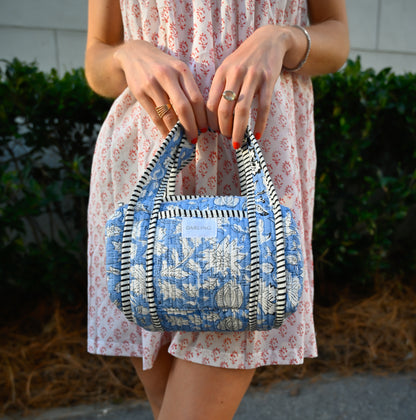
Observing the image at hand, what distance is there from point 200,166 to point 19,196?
7.63ft

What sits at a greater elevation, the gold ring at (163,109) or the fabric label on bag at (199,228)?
the gold ring at (163,109)

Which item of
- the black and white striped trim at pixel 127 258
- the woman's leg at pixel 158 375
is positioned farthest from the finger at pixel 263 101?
the woman's leg at pixel 158 375

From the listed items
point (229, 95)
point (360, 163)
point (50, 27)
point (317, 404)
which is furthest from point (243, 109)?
point (50, 27)

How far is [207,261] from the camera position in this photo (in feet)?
2.56

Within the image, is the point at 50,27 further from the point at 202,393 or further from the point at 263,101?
the point at 202,393

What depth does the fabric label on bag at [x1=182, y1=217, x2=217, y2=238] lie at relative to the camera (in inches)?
31.2

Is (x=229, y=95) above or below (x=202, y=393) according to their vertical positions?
above

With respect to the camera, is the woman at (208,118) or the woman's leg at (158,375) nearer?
the woman at (208,118)

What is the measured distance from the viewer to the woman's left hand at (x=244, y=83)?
0.86m

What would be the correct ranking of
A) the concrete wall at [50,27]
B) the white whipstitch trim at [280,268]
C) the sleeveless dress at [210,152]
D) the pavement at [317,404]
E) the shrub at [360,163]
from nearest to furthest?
1. the white whipstitch trim at [280,268]
2. the sleeveless dress at [210,152]
3. the pavement at [317,404]
4. the shrub at [360,163]
5. the concrete wall at [50,27]

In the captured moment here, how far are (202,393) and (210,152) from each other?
22.1 inches

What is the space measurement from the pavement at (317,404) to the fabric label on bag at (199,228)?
5.88ft

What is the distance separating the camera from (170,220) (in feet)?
2.69

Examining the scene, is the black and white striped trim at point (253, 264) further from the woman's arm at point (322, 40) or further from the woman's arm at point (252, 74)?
the woman's arm at point (322, 40)
